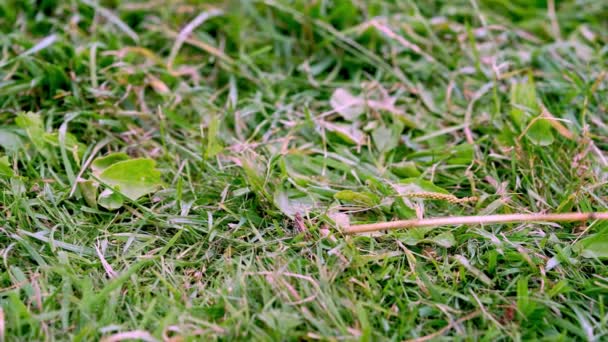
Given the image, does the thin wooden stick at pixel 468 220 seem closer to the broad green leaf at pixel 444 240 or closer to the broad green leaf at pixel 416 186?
the broad green leaf at pixel 444 240

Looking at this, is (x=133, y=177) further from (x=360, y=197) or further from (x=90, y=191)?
(x=360, y=197)

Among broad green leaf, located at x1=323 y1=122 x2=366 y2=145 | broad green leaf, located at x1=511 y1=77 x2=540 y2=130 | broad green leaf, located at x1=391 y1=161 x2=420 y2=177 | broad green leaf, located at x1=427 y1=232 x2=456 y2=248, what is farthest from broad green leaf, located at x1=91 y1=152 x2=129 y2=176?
broad green leaf, located at x1=511 y1=77 x2=540 y2=130

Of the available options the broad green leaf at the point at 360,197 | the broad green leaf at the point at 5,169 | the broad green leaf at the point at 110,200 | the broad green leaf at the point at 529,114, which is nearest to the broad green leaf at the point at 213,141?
the broad green leaf at the point at 110,200

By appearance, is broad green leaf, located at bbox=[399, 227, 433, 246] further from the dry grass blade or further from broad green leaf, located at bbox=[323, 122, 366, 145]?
the dry grass blade

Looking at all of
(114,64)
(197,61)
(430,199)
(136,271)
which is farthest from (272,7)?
(136,271)

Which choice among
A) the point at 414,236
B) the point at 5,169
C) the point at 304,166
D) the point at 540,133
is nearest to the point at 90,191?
the point at 5,169

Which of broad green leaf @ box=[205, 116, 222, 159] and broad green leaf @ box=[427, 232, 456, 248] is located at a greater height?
broad green leaf @ box=[205, 116, 222, 159]

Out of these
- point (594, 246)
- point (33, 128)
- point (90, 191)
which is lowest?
point (594, 246)
